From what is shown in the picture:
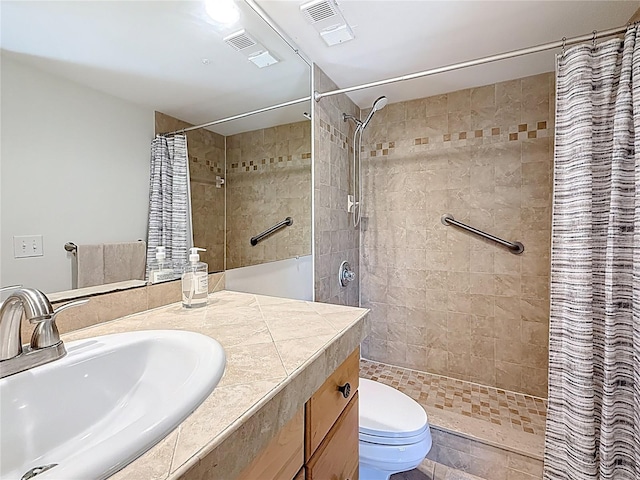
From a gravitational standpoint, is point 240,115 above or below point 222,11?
below

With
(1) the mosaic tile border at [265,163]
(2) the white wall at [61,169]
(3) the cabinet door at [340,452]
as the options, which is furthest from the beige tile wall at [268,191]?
(3) the cabinet door at [340,452]

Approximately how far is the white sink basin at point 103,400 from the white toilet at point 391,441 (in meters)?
0.88

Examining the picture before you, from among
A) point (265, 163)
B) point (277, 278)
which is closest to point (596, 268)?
point (277, 278)

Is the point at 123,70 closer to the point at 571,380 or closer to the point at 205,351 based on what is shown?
the point at 205,351

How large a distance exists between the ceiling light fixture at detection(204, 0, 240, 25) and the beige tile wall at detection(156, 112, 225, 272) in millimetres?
433

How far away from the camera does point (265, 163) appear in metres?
1.52

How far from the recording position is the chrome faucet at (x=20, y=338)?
52 cm

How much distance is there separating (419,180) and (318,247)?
950 mm

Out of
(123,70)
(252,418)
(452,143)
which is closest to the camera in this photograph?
(252,418)

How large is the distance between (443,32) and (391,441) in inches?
72.3

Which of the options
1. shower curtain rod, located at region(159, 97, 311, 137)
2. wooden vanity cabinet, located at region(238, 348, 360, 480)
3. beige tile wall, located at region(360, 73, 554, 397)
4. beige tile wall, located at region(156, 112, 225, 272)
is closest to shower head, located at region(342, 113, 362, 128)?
beige tile wall, located at region(360, 73, 554, 397)

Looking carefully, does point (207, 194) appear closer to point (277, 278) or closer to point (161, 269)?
point (161, 269)

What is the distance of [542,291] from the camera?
185 centimetres

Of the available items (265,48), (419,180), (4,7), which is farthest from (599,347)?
(4,7)
